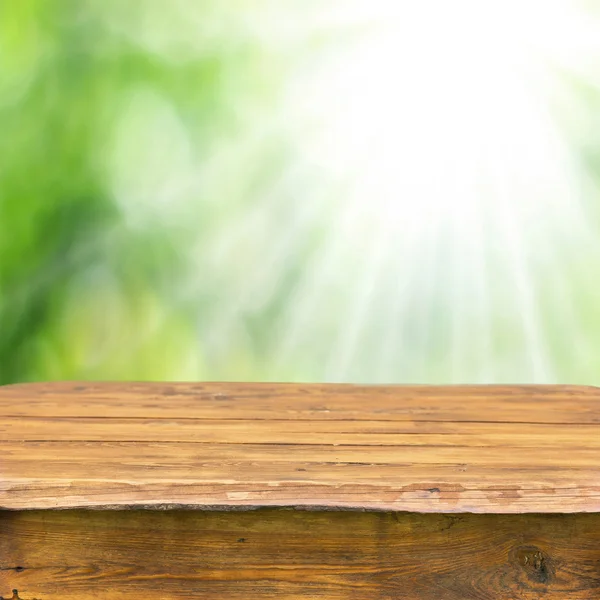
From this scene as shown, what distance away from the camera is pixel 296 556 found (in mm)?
1095

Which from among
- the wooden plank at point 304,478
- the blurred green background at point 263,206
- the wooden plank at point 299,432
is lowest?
the blurred green background at point 263,206

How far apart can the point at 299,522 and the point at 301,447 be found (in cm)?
15

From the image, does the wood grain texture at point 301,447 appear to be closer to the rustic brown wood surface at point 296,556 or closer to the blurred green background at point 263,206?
the rustic brown wood surface at point 296,556

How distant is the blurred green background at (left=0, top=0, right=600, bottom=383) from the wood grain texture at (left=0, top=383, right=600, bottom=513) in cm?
119

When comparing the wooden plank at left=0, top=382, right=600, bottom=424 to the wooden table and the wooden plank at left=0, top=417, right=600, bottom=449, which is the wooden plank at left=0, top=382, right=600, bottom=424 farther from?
the wooden table

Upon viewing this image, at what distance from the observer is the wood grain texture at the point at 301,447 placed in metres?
1.03

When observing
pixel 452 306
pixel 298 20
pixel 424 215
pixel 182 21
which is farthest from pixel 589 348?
pixel 182 21

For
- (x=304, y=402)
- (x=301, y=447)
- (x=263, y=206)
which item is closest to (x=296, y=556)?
(x=301, y=447)

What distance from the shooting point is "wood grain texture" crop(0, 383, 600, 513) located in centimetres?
103

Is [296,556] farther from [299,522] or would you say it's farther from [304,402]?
[304,402]

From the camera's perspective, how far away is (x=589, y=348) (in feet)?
9.31

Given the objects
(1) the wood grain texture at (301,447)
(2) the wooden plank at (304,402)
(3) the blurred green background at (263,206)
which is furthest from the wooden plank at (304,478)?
(3) the blurred green background at (263,206)

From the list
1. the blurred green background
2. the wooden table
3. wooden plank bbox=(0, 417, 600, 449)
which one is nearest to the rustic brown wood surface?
the wooden table

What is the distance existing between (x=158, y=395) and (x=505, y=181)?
5.43 feet
